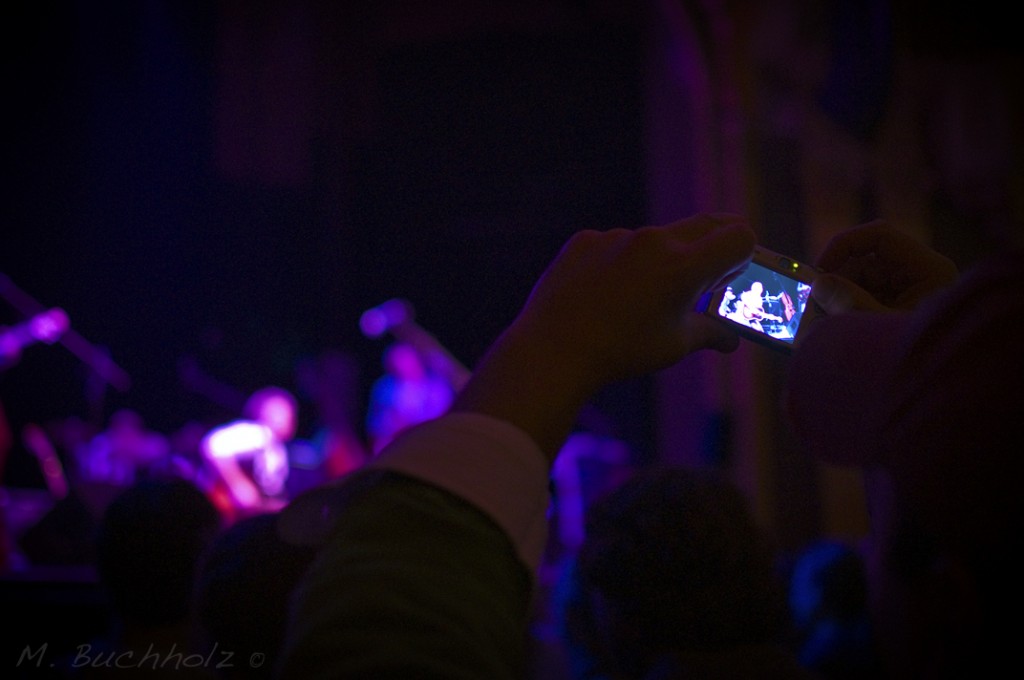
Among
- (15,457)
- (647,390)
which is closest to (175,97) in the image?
(15,457)

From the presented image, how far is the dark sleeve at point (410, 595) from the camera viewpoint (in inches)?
14.9

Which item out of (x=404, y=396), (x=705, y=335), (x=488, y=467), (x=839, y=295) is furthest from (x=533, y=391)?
(x=404, y=396)

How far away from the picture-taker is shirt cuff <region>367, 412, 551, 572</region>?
1.39 feet

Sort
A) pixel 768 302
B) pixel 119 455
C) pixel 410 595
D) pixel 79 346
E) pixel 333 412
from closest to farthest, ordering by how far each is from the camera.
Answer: pixel 410 595 < pixel 768 302 < pixel 119 455 < pixel 333 412 < pixel 79 346

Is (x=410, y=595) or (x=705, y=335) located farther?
(x=705, y=335)

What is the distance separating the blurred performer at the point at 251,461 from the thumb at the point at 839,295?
551cm

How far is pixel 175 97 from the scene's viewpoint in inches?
258

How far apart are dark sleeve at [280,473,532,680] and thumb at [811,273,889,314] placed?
1.49 feet

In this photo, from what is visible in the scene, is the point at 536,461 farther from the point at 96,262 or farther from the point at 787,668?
the point at 96,262

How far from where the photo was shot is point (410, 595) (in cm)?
40

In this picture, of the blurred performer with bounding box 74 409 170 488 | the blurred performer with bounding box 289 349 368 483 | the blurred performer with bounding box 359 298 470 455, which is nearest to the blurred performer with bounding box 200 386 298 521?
the blurred performer with bounding box 289 349 368 483

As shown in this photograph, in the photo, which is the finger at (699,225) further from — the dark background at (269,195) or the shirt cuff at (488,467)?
the dark background at (269,195)

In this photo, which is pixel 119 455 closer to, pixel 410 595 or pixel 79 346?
pixel 79 346

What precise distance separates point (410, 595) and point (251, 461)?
19.8 ft
